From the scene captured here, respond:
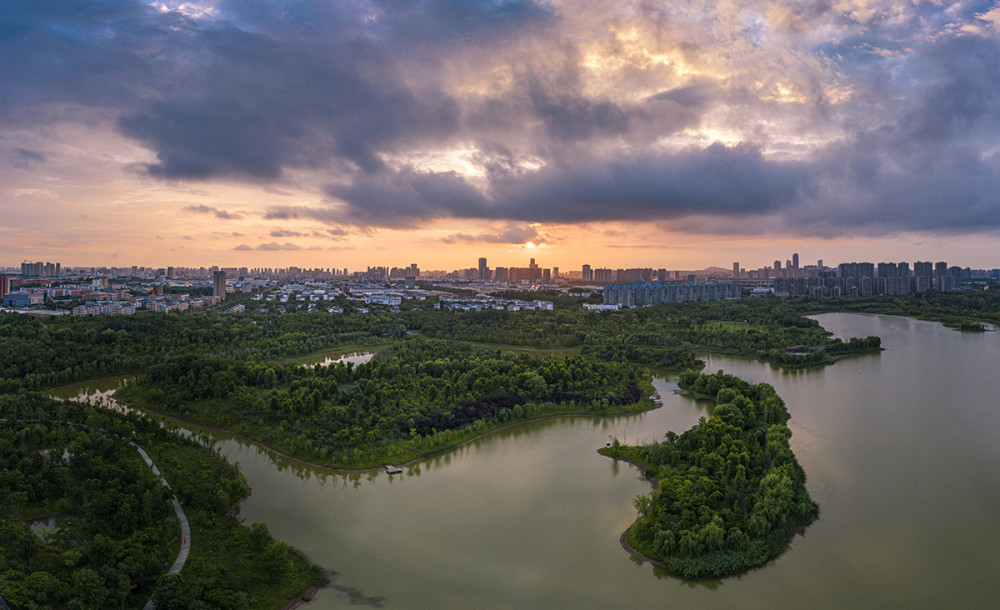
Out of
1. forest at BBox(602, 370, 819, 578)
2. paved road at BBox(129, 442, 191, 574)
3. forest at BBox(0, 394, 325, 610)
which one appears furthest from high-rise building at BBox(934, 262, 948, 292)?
paved road at BBox(129, 442, 191, 574)

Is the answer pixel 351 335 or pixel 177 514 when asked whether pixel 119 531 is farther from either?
pixel 351 335

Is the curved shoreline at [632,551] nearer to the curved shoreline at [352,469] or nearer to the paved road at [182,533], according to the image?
the curved shoreline at [352,469]

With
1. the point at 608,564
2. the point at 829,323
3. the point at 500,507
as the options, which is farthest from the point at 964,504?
the point at 829,323

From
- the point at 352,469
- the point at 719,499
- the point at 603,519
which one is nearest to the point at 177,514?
the point at 352,469

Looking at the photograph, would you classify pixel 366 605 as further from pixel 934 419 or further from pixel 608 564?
pixel 934 419

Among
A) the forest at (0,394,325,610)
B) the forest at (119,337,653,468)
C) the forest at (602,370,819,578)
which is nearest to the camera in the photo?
the forest at (0,394,325,610)

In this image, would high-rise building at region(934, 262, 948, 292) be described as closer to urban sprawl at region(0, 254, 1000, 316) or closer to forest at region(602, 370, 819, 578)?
urban sprawl at region(0, 254, 1000, 316)
